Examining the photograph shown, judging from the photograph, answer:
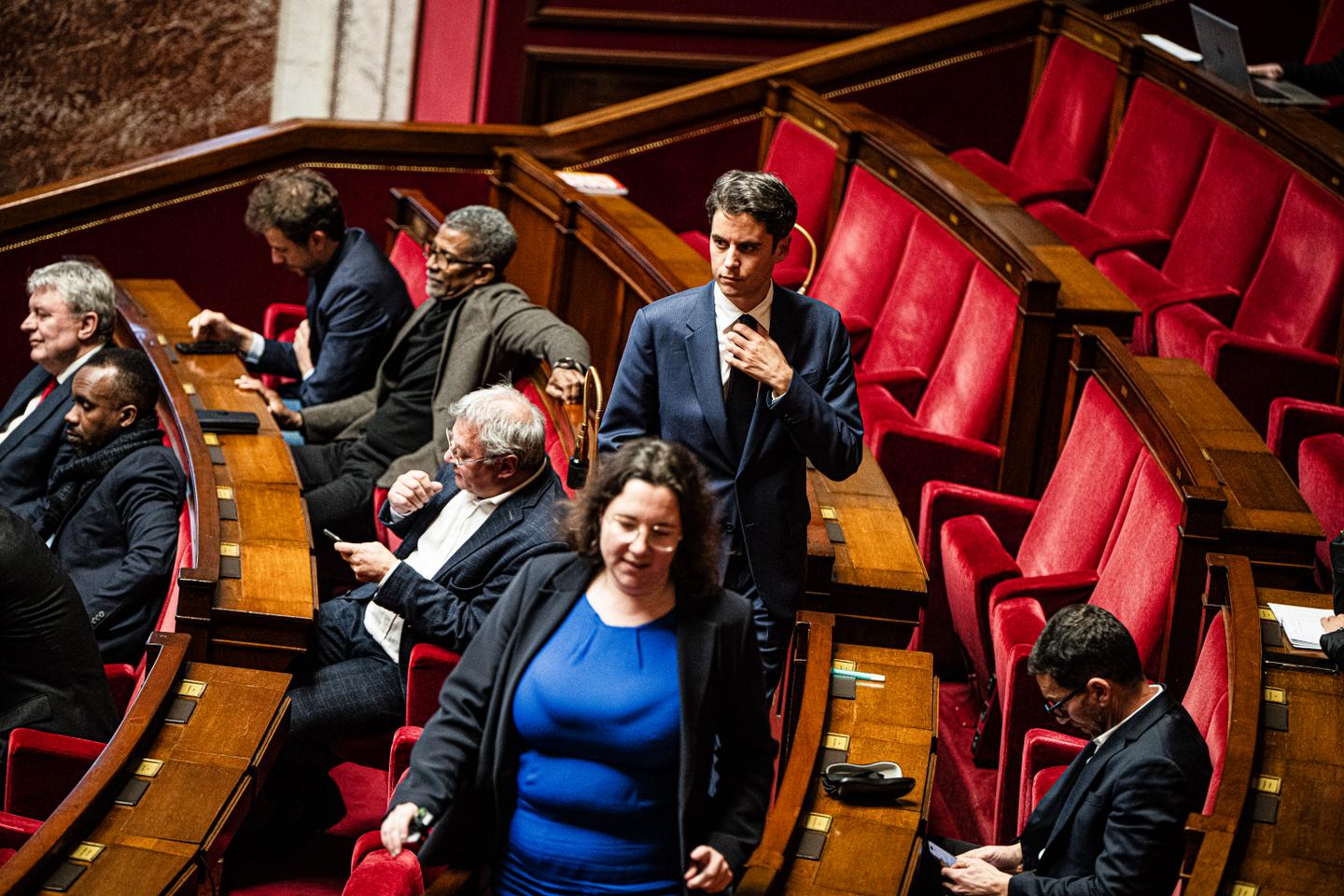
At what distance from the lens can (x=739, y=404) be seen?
922mm

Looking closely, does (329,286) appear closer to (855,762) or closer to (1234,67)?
(855,762)

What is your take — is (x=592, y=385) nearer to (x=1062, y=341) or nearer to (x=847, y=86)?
(x=1062, y=341)

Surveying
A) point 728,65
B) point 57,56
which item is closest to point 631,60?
point 728,65

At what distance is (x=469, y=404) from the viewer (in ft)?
3.57

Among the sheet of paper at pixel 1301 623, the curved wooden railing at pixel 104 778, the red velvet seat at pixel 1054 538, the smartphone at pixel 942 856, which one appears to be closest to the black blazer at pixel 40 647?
the curved wooden railing at pixel 104 778

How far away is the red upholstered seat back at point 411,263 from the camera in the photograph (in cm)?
182

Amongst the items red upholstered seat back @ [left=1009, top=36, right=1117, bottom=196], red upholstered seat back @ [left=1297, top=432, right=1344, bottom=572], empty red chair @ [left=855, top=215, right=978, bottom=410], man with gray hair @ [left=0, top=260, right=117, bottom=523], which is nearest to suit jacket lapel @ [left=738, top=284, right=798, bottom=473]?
red upholstered seat back @ [left=1297, top=432, right=1344, bottom=572]

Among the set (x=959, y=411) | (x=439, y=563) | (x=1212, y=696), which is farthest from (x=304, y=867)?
(x=959, y=411)

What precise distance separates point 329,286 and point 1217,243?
98 cm

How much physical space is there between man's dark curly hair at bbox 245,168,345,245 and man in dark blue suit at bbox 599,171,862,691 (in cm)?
79

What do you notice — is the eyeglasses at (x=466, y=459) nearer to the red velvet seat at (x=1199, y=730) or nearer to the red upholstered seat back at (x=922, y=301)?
the red velvet seat at (x=1199, y=730)

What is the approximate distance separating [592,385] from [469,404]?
0.17 meters

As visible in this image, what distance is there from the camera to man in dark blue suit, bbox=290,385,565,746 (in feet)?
3.45

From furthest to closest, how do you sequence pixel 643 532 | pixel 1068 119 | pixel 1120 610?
pixel 1068 119 < pixel 1120 610 < pixel 643 532
